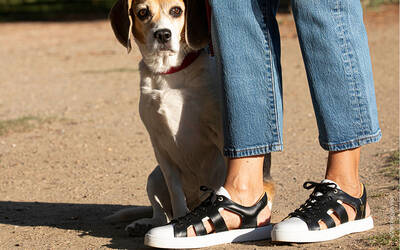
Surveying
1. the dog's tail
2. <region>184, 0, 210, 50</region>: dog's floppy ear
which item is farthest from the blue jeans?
the dog's tail

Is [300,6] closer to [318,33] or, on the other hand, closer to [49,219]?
[318,33]

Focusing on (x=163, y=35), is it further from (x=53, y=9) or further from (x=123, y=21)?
(x=53, y=9)

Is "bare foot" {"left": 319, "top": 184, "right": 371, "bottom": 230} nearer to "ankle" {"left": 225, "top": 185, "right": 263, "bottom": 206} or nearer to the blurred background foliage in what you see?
"ankle" {"left": 225, "top": 185, "right": 263, "bottom": 206}

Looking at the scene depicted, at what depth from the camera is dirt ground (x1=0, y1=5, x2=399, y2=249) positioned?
3.13m

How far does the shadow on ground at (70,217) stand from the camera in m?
3.09

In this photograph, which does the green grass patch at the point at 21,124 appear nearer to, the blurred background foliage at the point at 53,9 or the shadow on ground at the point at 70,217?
the shadow on ground at the point at 70,217

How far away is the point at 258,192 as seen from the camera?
2.67 m

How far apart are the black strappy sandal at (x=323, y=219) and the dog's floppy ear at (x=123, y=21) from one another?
4.71 ft

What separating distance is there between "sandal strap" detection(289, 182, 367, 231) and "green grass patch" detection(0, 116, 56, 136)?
152 inches

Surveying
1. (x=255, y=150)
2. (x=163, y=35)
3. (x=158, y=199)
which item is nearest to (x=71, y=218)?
(x=158, y=199)

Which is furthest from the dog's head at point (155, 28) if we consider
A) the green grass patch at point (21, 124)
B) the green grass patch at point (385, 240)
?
the green grass patch at point (21, 124)

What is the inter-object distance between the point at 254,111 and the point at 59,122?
3.89 meters

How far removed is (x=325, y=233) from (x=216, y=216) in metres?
0.42

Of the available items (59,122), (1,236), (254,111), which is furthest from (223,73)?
(59,122)
